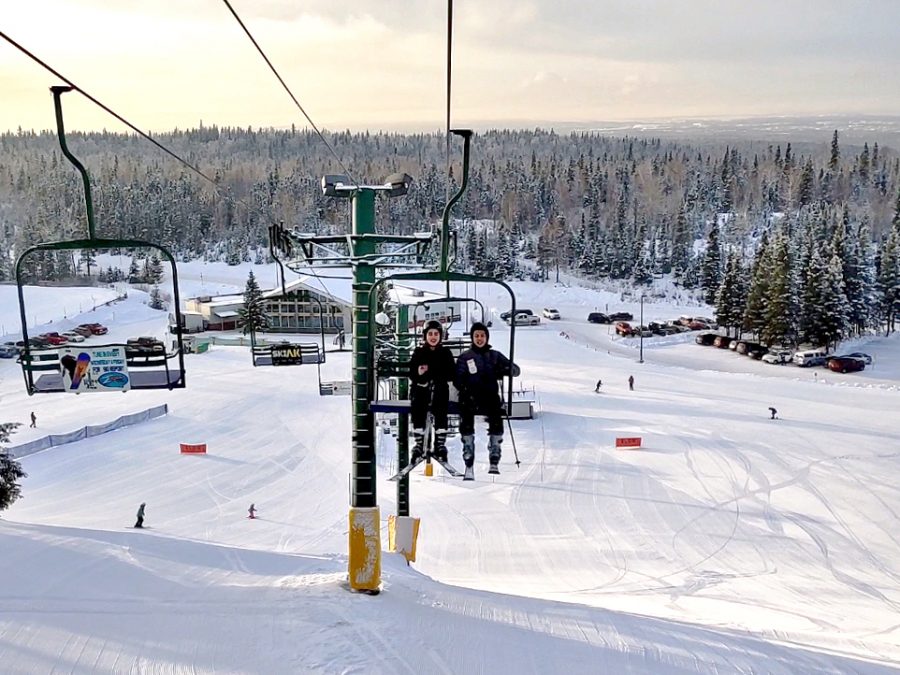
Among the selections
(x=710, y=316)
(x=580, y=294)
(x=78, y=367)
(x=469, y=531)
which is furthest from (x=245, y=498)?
(x=580, y=294)

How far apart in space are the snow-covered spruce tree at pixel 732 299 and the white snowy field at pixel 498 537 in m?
12.7

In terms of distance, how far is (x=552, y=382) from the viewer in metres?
35.6

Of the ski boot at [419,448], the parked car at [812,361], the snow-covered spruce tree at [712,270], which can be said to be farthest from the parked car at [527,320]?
the ski boot at [419,448]

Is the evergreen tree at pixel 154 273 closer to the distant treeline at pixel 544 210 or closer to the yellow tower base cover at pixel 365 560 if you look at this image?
the distant treeline at pixel 544 210

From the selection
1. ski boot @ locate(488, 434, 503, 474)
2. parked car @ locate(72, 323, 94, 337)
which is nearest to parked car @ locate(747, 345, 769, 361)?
ski boot @ locate(488, 434, 503, 474)

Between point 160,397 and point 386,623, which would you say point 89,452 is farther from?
point 386,623

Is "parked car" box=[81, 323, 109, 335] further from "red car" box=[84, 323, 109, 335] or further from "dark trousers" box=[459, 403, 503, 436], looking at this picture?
"dark trousers" box=[459, 403, 503, 436]

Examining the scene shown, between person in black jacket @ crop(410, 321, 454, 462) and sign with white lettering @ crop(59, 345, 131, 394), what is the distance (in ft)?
13.5

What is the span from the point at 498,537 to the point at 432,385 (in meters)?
10.1

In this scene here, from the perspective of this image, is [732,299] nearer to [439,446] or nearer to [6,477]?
[6,477]

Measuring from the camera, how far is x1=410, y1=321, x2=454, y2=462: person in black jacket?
25.4 ft

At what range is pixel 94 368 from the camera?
9.02 m

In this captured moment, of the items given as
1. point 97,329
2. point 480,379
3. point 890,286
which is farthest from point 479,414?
point 890,286

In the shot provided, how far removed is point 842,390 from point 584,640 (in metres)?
30.2
